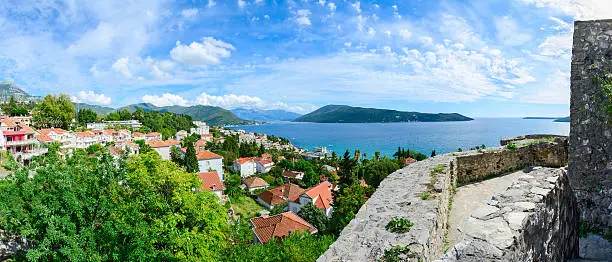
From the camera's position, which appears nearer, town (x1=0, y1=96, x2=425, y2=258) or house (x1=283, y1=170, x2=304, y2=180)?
town (x1=0, y1=96, x2=425, y2=258)

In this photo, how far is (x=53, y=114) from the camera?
6269 cm

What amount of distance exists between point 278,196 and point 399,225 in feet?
136

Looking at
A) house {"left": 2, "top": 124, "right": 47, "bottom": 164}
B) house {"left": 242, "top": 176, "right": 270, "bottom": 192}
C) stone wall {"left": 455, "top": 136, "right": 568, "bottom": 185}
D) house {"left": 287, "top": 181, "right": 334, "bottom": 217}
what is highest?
stone wall {"left": 455, "top": 136, "right": 568, "bottom": 185}

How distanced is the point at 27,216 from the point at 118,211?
12.0ft

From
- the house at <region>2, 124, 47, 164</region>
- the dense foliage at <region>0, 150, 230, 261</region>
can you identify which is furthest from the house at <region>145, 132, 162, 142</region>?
the dense foliage at <region>0, 150, 230, 261</region>

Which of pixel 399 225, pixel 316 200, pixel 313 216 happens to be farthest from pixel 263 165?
pixel 399 225

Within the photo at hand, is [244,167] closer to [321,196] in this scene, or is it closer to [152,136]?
[152,136]

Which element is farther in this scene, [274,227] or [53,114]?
[53,114]

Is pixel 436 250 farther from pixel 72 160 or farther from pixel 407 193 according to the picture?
pixel 72 160

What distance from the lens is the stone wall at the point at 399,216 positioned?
396 cm

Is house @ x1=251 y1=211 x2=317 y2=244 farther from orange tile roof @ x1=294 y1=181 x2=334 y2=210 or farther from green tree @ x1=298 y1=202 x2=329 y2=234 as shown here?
orange tile roof @ x1=294 y1=181 x2=334 y2=210

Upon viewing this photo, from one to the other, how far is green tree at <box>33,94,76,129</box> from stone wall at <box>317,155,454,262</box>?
245 feet

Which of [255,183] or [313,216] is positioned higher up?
[313,216]

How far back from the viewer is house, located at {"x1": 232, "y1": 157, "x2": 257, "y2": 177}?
223ft
